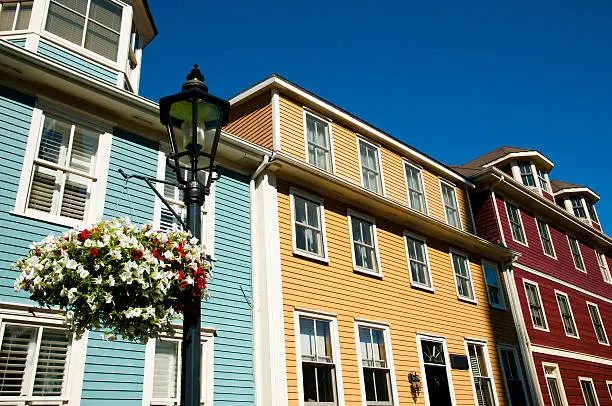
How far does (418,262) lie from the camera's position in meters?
14.4

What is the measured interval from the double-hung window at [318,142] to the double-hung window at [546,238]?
1099 centimetres

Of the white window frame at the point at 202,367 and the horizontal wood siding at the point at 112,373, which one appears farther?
the white window frame at the point at 202,367

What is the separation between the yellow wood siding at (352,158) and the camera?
12969 millimetres

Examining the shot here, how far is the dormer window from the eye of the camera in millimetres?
22109

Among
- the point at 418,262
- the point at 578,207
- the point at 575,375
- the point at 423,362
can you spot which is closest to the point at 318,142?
the point at 418,262

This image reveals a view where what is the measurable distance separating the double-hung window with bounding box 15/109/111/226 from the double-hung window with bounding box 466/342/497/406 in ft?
34.7

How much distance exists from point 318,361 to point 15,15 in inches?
340

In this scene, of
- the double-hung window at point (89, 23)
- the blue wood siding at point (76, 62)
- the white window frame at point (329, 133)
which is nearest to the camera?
the blue wood siding at point (76, 62)

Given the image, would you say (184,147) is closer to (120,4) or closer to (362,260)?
(120,4)

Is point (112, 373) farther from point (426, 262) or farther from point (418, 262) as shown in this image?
point (426, 262)

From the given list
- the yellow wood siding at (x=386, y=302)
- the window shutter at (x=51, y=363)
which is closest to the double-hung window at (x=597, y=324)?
the yellow wood siding at (x=386, y=302)

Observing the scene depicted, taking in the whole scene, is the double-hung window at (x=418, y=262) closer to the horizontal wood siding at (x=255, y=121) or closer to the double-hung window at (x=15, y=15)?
the horizontal wood siding at (x=255, y=121)

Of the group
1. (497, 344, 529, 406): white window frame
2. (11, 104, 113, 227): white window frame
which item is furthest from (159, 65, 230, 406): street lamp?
(497, 344, 529, 406): white window frame

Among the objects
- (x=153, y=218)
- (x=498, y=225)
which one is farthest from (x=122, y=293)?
(x=498, y=225)
